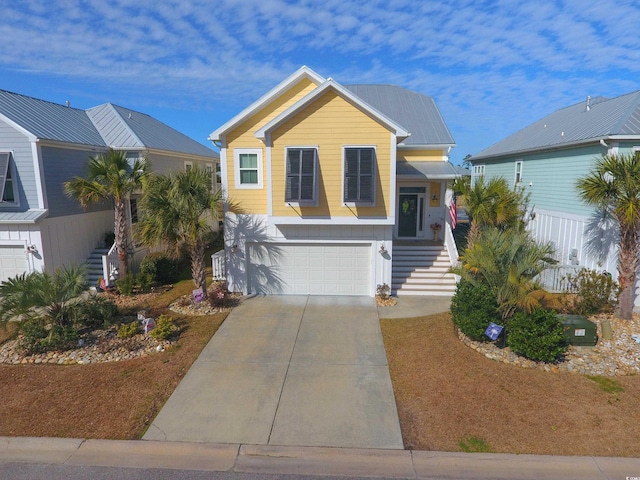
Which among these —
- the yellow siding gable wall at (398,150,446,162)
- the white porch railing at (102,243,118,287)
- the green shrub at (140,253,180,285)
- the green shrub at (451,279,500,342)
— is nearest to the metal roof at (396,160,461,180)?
the yellow siding gable wall at (398,150,446,162)

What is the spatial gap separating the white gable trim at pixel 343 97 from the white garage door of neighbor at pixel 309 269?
4.25 metres

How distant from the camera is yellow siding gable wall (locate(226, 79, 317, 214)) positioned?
46.3 feet

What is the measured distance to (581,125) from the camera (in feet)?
51.9

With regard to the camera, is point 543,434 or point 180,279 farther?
point 180,279

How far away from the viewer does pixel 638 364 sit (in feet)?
29.5

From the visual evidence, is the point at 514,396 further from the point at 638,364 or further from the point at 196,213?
the point at 196,213

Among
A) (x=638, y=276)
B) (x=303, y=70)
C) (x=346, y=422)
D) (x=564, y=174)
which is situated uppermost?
(x=303, y=70)

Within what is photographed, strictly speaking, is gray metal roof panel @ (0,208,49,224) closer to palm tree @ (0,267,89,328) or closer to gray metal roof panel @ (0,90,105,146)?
gray metal roof panel @ (0,90,105,146)

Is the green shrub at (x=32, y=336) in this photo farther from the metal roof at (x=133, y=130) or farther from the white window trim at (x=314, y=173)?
the metal roof at (x=133, y=130)

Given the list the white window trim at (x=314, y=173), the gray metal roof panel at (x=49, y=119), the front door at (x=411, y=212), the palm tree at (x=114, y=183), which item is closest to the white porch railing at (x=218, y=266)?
the palm tree at (x=114, y=183)

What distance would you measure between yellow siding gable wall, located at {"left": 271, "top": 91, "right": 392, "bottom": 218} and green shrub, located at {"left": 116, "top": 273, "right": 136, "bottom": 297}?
6471 millimetres

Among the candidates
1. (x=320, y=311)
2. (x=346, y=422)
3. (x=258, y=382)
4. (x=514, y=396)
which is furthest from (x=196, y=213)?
(x=514, y=396)

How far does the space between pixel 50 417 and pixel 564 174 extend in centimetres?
1774

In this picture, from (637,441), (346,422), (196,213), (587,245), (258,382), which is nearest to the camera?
(637,441)
